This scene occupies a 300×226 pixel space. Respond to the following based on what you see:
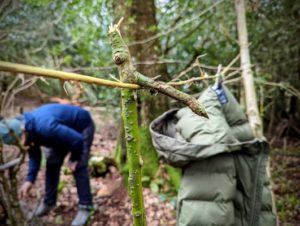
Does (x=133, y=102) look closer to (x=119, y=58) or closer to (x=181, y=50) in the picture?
(x=119, y=58)

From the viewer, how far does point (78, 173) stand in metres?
4.00

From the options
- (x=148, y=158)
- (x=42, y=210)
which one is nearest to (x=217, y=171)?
(x=148, y=158)

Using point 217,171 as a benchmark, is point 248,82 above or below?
above

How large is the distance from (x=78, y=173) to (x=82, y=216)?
0.53m

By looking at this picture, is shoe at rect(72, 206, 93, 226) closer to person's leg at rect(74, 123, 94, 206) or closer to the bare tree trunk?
person's leg at rect(74, 123, 94, 206)

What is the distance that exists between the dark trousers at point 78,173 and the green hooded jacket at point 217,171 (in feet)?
6.46

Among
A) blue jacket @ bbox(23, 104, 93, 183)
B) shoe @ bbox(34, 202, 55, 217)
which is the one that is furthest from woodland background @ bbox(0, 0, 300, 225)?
blue jacket @ bbox(23, 104, 93, 183)

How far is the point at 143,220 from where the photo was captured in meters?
1.19

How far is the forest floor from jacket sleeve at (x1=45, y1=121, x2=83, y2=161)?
92 centimetres

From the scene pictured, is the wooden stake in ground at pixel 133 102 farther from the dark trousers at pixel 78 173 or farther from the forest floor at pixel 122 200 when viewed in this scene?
the dark trousers at pixel 78 173

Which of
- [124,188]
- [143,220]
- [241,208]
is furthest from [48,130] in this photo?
[143,220]

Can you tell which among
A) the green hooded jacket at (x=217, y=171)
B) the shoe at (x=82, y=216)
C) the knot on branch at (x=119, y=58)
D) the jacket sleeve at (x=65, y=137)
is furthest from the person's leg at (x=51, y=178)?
the knot on branch at (x=119, y=58)

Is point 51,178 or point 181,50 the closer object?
Result: point 51,178

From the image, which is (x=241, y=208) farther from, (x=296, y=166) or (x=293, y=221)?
(x=296, y=166)
